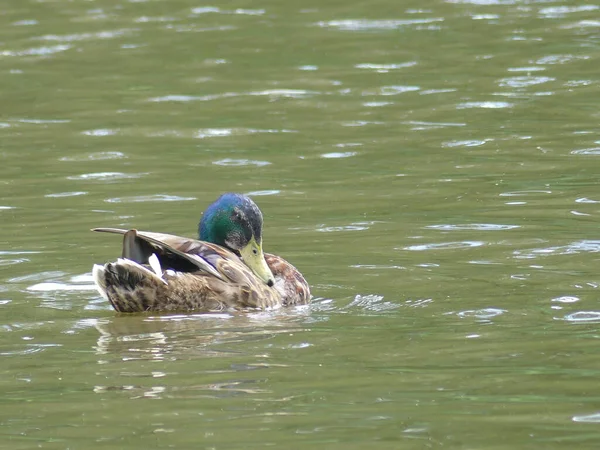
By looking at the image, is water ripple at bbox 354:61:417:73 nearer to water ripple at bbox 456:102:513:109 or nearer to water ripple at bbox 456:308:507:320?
water ripple at bbox 456:102:513:109

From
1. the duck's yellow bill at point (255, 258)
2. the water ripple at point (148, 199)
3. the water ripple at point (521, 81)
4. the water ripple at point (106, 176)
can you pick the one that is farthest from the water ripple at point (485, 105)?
the duck's yellow bill at point (255, 258)

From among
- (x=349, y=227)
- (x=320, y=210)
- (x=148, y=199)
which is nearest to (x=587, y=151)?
(x=320, y=210)

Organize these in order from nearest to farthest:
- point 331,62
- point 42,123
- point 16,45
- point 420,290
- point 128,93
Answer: point 420,290
point 42,123
point 128,93
point 331,62
point 16,45

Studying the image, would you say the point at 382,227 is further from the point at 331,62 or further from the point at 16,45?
the point at 16,45

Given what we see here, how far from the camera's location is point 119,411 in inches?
273

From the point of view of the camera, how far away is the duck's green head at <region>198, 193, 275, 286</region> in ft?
33.4

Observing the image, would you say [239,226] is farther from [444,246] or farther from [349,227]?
[349,227]

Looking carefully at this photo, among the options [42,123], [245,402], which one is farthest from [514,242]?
[42,123]

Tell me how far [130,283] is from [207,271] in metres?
0.51

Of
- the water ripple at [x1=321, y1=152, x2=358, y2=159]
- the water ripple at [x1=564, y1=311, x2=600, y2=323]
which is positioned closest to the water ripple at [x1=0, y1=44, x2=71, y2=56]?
the water ripple at [x1=321, y1=152, x2=358, y2=159]

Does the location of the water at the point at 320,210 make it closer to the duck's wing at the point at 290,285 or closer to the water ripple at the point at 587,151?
the water ripple at the point at 587,151

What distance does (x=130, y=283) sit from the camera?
9.28 metres

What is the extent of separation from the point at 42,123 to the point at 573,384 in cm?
1061

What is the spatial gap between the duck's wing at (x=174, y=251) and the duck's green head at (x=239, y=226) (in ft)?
0.83
